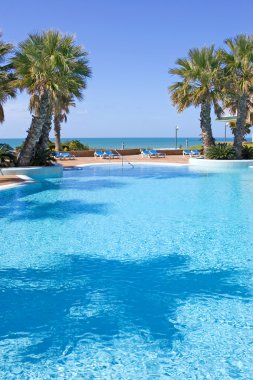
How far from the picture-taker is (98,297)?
5.54 meters

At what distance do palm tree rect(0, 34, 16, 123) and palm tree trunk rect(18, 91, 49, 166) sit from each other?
1588 millimetres

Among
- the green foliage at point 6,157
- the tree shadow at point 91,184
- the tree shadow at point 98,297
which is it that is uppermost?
the green foliage at point 6,157

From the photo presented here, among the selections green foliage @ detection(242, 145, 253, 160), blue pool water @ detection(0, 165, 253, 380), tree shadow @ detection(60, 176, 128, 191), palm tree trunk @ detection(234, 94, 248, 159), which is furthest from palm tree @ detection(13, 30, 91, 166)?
green foliage @ detection(242, 145, 253, 160)

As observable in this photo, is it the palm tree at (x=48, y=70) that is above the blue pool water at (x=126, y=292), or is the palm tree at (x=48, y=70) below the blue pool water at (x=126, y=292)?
above

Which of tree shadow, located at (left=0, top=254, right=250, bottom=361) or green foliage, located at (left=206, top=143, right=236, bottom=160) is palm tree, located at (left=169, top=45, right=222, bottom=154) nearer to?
green foliage, located at (left=206, top=143, right=236, bottom=160)

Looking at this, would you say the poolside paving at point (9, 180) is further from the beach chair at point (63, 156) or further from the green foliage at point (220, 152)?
the green foliage at point (220, 152)

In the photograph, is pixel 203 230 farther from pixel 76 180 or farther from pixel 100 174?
pixel 100 174

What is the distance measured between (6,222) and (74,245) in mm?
2960

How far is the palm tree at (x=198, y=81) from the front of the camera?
80.6 feet

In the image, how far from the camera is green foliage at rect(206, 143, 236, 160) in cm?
2639

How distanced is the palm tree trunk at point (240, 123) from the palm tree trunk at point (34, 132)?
1379 cm

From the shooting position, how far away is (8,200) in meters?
13.4

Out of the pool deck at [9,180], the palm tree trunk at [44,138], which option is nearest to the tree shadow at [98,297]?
the pool deck at [9,180]

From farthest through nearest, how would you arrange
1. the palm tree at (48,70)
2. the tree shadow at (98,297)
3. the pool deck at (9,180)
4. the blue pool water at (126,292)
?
the palm tree at (48,70), the pool deck at (9,180), the tree shadow at (98,297), the blue pool water at (126,292)
